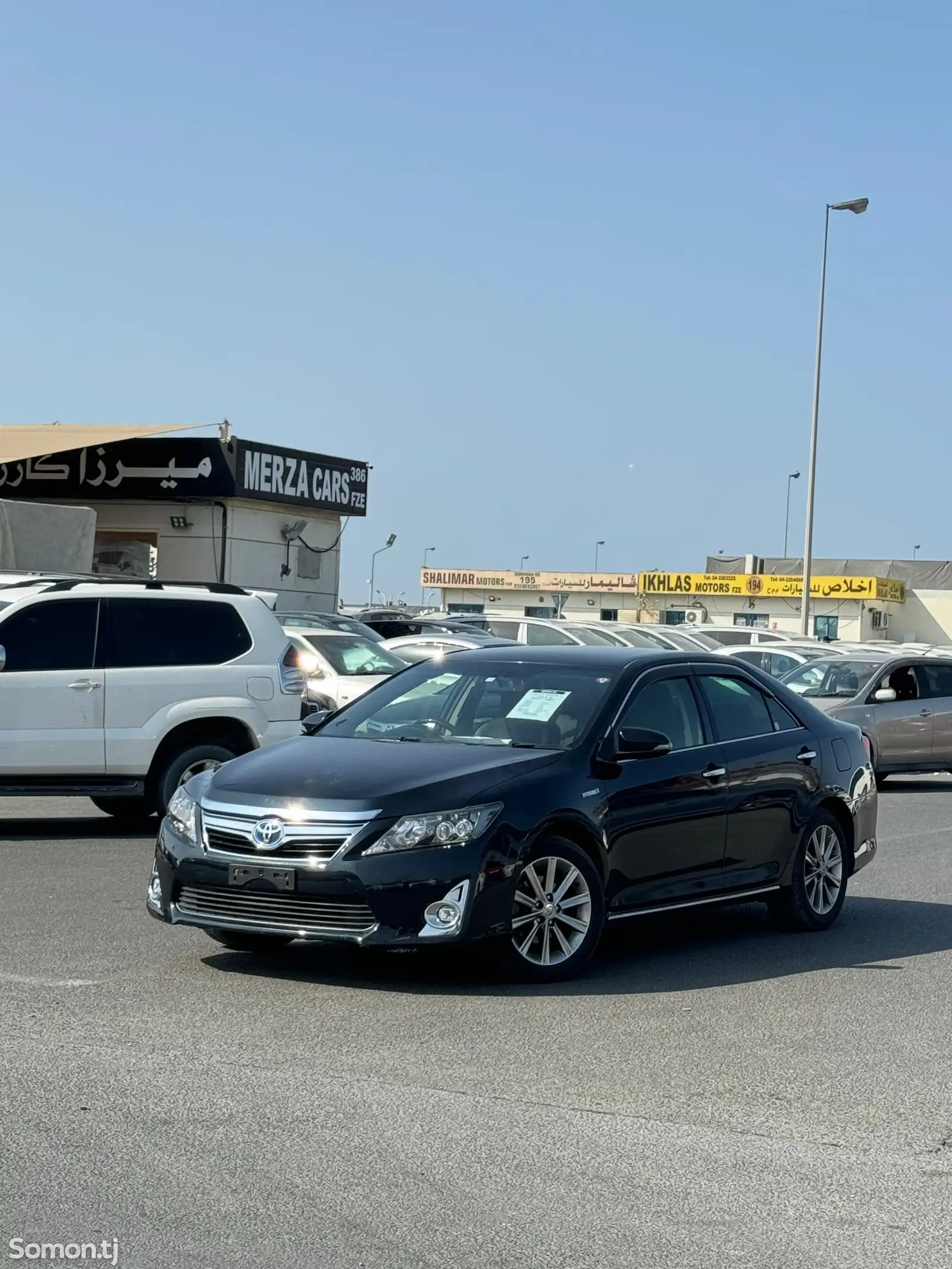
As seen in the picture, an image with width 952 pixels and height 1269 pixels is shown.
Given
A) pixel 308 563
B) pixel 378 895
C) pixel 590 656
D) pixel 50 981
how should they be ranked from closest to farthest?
pixel 378 895 < pixel 50 981 < pixel 590 656 < pixel 308 563

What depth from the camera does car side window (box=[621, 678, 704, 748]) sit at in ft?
28.9

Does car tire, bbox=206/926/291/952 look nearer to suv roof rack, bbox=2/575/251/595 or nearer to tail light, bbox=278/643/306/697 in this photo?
tail light, bbox=278/643/306/697

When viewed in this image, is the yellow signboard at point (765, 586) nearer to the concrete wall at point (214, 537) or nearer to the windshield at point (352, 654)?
the concrete wall at point (214, 537)

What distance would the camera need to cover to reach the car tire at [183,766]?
42.9 feet

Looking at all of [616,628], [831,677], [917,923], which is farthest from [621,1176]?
[616,628]

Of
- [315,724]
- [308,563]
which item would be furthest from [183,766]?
[308,563]

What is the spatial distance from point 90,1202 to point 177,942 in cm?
399

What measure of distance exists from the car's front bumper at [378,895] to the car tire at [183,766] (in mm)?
5511

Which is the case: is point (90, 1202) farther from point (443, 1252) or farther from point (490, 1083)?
point (490, 1083)

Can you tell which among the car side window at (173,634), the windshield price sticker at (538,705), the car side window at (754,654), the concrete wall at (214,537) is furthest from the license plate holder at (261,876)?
the concrete wall at (214,537)

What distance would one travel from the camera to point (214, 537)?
3266cm

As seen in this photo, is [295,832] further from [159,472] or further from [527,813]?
[159,472]

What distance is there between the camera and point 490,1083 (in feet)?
19.7

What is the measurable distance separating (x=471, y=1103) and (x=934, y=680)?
54.8 ft
